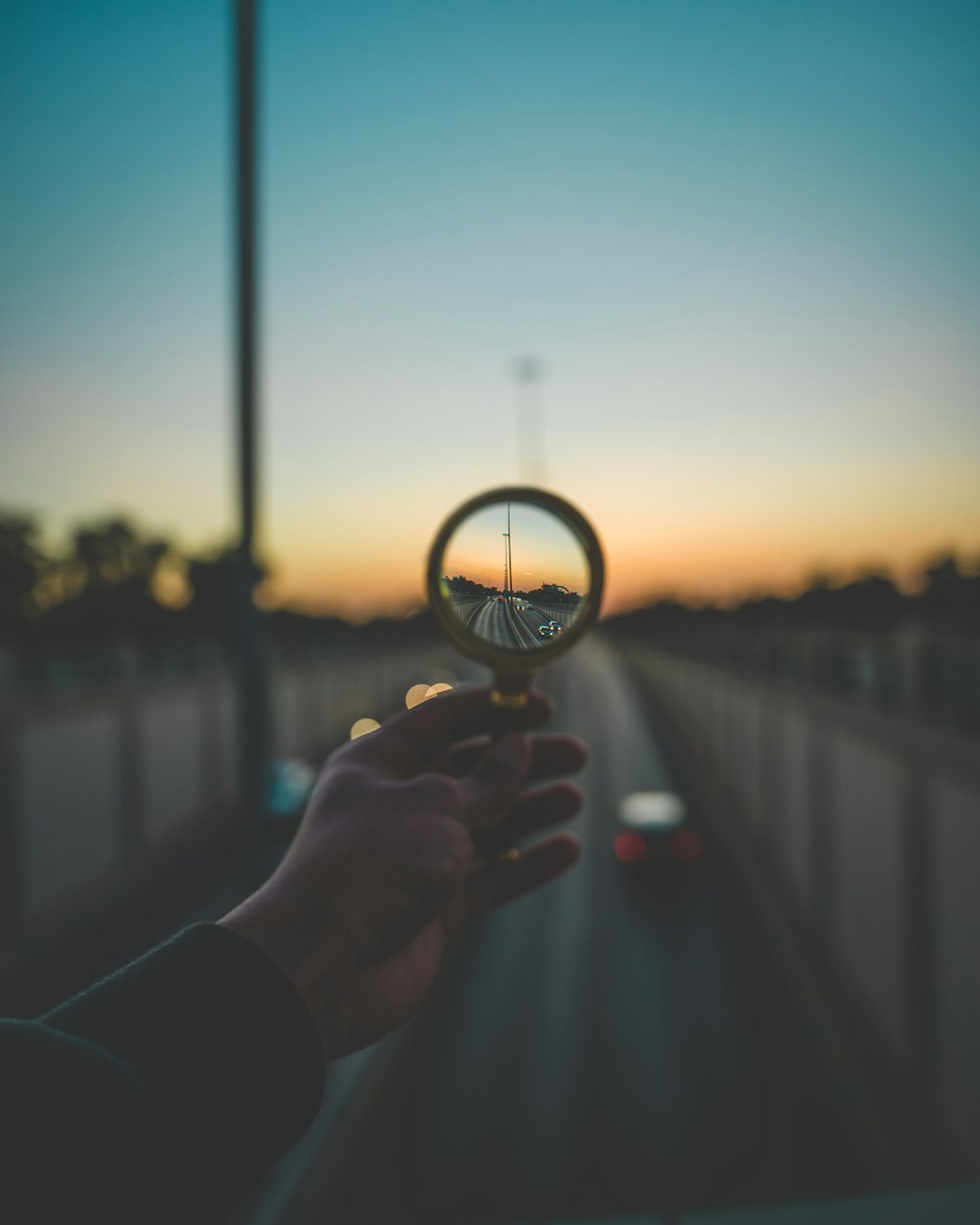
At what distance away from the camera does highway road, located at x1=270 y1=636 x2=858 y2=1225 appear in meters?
8.37

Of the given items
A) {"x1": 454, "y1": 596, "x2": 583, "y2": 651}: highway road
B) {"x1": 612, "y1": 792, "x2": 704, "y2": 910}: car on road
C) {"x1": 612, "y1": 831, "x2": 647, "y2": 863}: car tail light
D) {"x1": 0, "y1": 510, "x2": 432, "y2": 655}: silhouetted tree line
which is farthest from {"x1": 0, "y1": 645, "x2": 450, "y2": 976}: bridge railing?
{"x1": 454, "y1": 596, "x2": 583, "y2": 651}: highway road

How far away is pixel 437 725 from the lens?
186 cm

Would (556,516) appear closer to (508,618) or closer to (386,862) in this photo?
(508,618)

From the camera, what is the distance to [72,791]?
1428 centimetres

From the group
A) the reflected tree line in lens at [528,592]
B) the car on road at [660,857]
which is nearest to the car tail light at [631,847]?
the car on road at [660,857]

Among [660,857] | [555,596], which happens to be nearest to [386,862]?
[555,596]

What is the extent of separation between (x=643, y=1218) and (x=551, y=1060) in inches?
408

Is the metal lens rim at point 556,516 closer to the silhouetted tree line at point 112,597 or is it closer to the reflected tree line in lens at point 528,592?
the reflected tree line in lens at point 528,592

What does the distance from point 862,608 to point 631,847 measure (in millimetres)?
32150

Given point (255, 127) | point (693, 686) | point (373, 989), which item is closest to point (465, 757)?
point (373, 989)

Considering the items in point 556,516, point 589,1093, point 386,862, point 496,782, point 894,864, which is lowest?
point 589,1093

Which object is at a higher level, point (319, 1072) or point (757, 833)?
point (319, 1072)

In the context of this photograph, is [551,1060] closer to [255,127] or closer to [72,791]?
[72,791]

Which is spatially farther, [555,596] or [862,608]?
[862,608]
